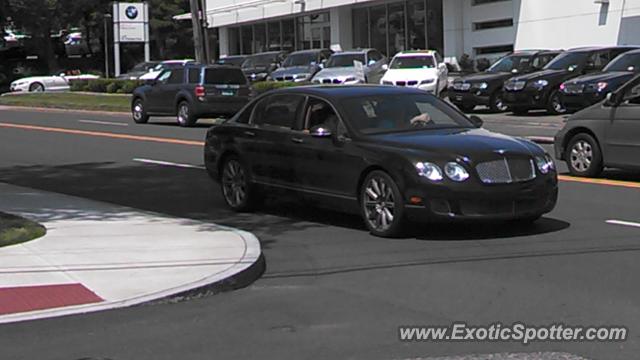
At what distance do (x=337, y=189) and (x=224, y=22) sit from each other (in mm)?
44752

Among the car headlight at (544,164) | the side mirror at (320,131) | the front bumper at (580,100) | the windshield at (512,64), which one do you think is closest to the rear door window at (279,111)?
the side mirror at (320,131)

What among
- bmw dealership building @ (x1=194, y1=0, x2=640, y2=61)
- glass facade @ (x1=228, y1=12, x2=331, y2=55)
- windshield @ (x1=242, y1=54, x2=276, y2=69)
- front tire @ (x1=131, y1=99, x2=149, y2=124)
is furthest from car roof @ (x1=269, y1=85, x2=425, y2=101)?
glass facade @ (x1=228, y1=12, x2=331, y2=55)

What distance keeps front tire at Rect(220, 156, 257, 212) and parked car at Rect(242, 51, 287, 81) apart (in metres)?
24.6

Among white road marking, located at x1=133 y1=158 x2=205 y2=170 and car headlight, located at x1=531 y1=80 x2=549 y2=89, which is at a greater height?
car headlight, located at x1=531 y1=80 x2=549 y2=89

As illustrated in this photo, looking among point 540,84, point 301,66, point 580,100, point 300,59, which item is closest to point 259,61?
point 300,59

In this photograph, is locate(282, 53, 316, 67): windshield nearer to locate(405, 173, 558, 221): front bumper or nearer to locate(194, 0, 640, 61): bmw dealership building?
locate(194, 0, 640, 61): bmw dealership building

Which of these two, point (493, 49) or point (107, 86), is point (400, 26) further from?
point (107, 86)

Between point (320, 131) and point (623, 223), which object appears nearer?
point (623, 223)

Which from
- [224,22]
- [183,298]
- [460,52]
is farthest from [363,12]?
[183,298]

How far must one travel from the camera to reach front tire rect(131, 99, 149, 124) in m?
26.5

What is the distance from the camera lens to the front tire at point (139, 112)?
26531 mm

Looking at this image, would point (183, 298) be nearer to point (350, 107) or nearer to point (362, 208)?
point (362, 208)

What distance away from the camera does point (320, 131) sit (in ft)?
31.4

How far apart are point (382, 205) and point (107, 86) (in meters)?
33.3
